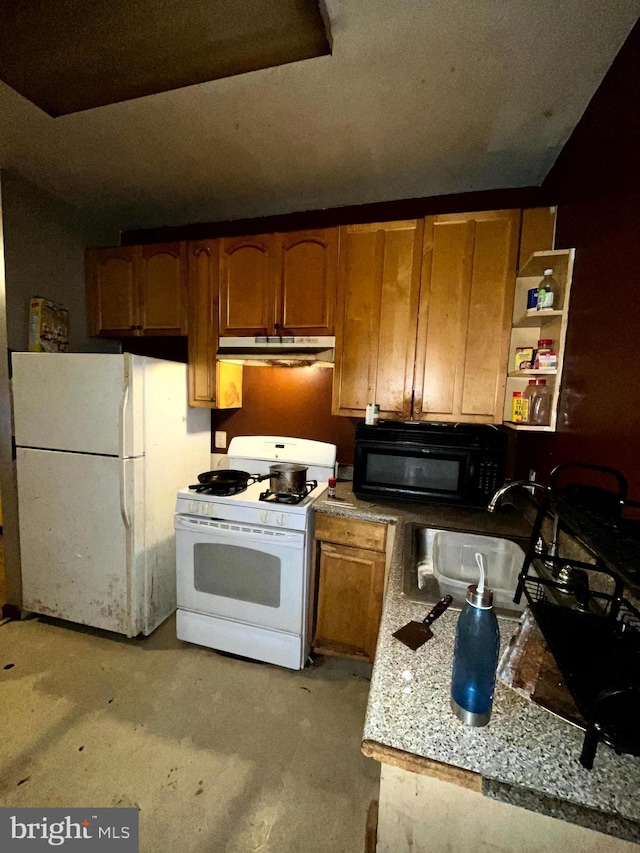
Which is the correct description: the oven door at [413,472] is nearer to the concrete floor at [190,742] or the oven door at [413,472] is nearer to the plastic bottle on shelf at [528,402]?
the plastic bottle on shelf at [528,402]

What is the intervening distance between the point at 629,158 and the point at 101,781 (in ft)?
9.16

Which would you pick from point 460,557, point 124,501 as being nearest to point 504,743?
point 460,557

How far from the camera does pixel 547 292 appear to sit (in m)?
1.51

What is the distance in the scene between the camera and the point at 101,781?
1295 millimetres

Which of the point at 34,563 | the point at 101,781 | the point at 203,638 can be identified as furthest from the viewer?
the point at 34,563

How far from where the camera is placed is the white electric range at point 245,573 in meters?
1.75

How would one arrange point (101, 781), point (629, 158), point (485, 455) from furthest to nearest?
point (485, 455)
point (101, 781)
point (629, 158)

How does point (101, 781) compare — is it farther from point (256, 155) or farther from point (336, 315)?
point (256, 155)

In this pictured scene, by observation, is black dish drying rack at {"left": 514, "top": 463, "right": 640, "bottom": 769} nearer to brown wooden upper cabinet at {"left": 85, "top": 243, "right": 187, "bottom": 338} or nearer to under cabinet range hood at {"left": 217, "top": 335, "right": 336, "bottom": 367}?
under cabinet range hood at {"left": 217, "top": 335, "right": 336, "bottom": 367}

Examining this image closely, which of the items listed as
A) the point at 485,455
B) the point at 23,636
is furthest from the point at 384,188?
the point at 23,636

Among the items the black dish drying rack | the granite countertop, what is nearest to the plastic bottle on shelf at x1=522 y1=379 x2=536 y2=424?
the black dish drying rack

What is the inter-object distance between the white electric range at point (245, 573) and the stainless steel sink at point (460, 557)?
579 mm

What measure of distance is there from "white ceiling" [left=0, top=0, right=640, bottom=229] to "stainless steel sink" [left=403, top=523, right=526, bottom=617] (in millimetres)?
1731

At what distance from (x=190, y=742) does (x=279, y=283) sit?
7.40 ft
